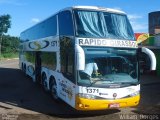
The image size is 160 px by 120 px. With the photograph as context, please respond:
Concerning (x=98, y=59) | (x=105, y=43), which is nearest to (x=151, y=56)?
(x=105, y=43)

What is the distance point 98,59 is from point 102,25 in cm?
148

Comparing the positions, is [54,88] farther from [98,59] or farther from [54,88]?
[98,59]

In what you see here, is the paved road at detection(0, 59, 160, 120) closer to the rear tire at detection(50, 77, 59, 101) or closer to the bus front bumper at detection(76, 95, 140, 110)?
the rear tire at detection(50, 77, 59, 101)

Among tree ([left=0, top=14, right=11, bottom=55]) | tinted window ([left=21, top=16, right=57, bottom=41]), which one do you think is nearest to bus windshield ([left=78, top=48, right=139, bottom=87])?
tinted window ([left=21, top=16, right=57, bottom=41])

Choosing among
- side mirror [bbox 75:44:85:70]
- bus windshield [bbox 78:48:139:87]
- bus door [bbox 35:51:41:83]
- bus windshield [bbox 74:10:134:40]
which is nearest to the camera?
side mirror [bbox 75:44:85:70]

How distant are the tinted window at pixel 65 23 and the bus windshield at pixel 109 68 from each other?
4.45 feet

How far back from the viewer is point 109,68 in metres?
12.3

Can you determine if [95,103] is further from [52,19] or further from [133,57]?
[52,19]

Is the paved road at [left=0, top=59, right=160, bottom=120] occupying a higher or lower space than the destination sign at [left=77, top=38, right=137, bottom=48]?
lower

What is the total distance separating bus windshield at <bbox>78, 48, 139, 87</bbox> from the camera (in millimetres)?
12094

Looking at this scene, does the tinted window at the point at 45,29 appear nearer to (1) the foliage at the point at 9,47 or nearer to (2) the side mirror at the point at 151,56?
(2) the side mirror at the point at 151,56

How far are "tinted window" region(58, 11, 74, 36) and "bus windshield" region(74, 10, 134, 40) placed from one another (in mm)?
358

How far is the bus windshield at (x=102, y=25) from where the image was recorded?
12703mm

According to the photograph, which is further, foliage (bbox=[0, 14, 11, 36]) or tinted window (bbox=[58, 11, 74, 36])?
foliage (bbox=[0, 14, 11, 36])
